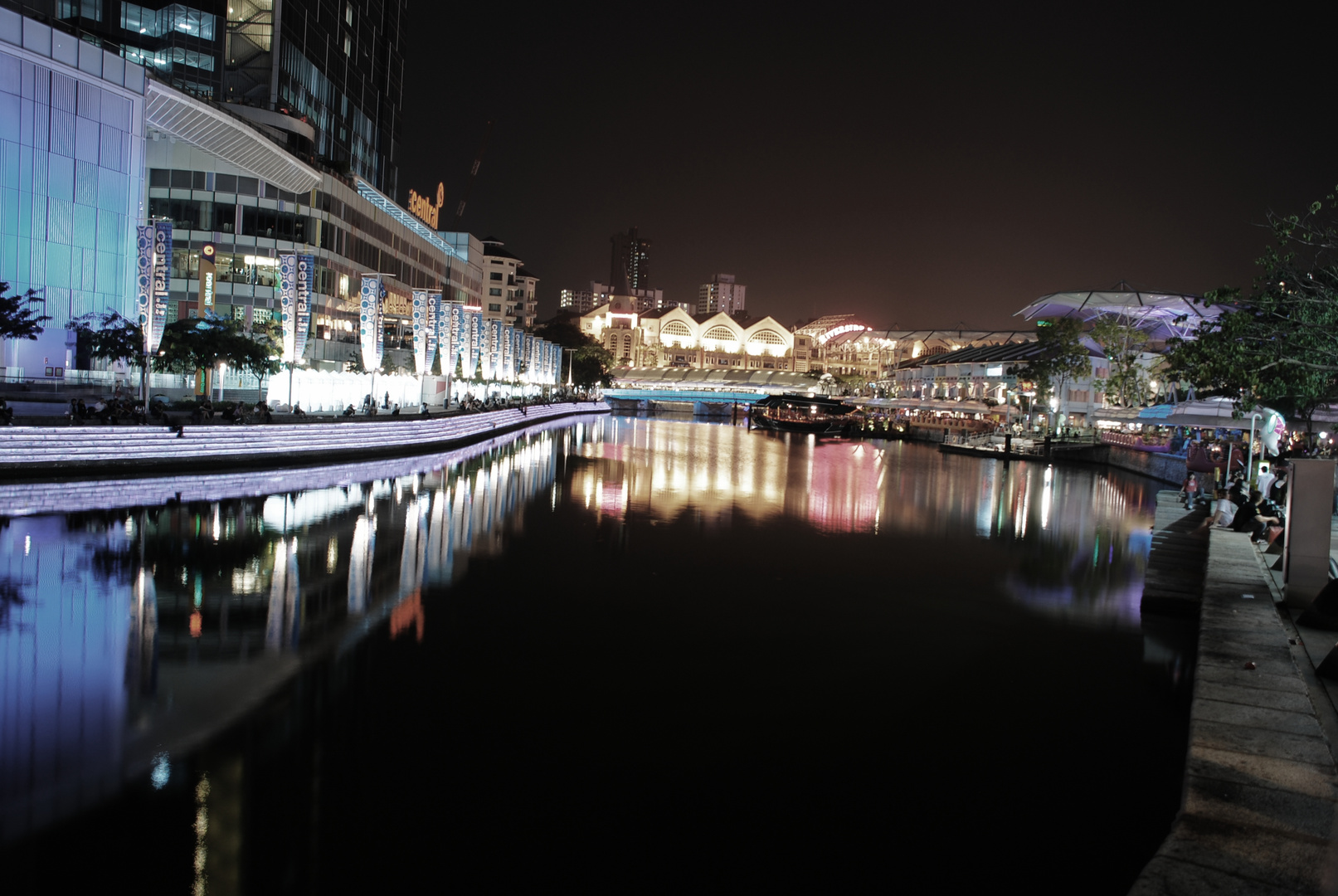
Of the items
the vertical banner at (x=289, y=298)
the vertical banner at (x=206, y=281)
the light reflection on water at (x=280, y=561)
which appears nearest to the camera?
the light reflection on water at (x=280, y=561)

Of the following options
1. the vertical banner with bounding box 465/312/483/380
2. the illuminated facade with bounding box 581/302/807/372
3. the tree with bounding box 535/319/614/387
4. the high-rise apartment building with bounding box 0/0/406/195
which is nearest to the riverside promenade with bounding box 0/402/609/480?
the vertical banner with bounding box 465/312/483/380

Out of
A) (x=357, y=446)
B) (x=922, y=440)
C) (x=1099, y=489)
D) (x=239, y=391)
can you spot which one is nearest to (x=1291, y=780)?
(x=357, y=446)

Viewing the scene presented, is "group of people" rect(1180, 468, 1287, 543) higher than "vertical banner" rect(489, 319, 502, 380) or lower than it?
lower

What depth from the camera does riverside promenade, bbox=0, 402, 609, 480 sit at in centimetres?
1708

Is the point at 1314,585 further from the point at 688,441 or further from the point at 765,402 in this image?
the point at 765,402

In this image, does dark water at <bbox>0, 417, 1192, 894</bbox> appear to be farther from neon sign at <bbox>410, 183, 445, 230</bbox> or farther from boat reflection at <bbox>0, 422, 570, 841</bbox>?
neon sign at <bbox>410, 183, 445, 230</bbox>

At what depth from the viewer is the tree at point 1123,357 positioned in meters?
52.5

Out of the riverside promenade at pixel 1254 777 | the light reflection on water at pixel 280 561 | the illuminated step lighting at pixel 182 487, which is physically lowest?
the light reflection on water at pixel 280 561

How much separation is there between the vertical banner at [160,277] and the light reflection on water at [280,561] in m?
6.43

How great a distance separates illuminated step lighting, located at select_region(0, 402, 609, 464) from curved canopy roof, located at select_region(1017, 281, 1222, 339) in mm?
43634

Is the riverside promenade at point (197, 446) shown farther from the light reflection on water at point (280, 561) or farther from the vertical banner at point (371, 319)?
the vertical banner at point (371, 319)

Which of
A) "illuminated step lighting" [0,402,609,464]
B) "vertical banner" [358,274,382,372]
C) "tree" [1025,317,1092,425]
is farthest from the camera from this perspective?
"tree" [1025,317,1092,425]

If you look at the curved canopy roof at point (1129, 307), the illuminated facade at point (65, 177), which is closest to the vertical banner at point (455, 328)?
the illuminated facade at point (65, 177)

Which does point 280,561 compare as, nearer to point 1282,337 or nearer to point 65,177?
point 1282,337
